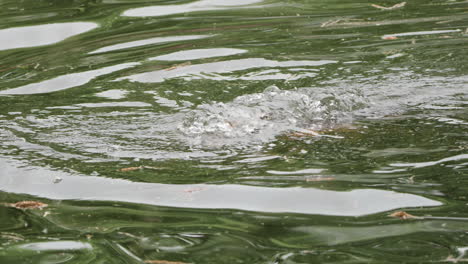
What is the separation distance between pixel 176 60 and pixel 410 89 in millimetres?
2064

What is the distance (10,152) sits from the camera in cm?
423

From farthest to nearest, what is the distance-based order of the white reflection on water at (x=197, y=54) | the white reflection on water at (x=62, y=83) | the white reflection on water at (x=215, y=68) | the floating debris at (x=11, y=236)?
the white reflection on water at (x=197, y=54), the white reflection on water at (x=215, y=68), the white reflection on water at (x=62, y=83), the floating debris at (x=11, y=236)

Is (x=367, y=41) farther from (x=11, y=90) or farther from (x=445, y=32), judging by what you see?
(x=11, y=90)

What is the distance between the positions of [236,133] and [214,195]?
3.02ft

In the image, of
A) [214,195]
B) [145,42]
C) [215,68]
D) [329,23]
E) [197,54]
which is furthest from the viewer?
[329,23]

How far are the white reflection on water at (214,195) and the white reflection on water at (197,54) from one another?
241cm

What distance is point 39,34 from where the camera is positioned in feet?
22.7

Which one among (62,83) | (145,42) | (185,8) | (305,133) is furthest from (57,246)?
(185,8)

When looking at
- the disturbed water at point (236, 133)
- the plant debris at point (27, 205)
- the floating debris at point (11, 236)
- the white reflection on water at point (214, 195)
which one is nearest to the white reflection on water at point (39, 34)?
the disturbed water at point (236, 133)

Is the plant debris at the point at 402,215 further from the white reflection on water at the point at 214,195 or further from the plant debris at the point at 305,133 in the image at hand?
the plant debris at the point at 305,133

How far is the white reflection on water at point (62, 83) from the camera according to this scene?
18.1 feet

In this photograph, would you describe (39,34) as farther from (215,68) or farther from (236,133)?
(236,133)

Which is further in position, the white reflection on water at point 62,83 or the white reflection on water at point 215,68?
the white reflection on water at point 215,68

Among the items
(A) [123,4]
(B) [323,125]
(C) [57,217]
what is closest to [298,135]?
Result: (B) [323,125]
